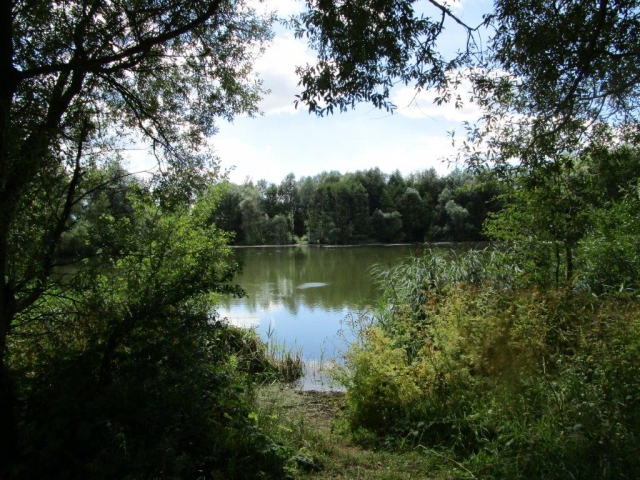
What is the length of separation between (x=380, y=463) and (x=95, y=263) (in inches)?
102

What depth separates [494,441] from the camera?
3.04m

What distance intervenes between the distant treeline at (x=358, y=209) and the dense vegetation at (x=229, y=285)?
3621 centimetres

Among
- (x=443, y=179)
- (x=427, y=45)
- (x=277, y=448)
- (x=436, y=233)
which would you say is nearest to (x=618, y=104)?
(x=427, y=45)

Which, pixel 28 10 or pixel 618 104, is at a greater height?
pixel 28 10

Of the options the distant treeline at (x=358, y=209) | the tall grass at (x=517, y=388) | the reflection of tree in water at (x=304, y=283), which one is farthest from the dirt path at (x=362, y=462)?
the distant treeline at (x=358, y=209)

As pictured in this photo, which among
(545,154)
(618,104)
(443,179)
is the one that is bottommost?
(545,154)

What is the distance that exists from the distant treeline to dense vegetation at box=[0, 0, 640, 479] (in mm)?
36210

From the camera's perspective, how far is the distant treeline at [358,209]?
42656mm

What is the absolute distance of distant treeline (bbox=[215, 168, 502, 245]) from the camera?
4266 centimetres

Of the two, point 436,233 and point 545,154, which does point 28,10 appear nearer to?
point 545,154

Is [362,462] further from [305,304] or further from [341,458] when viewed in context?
[305,304]

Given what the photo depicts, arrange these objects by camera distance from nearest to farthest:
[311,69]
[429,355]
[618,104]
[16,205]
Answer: [16,205]
[311,69]
[618,104]
[429,355]

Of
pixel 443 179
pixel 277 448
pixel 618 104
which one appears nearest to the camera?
pixel 277 448

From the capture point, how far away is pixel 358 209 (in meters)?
48.1
